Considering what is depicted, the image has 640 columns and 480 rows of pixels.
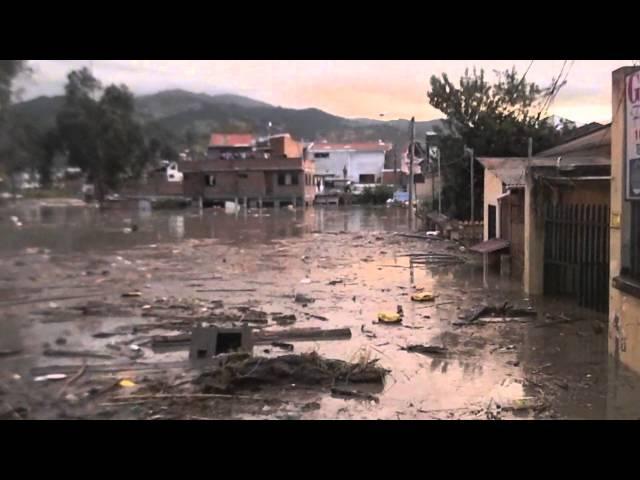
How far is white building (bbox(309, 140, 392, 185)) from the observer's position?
8931 centimetres

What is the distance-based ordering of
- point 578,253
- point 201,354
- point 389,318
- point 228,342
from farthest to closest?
point 578,253 → point 389,318 → point 228,342 → point 201,354

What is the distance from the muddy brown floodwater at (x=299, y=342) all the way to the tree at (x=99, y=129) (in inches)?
90.8

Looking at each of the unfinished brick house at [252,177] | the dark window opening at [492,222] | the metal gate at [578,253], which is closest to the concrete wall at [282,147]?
the unfinished brick house at [252,177]

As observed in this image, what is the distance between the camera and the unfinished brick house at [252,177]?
229 feet

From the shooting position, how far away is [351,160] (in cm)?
9112

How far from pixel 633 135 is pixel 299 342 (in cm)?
571

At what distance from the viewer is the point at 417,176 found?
208 feet

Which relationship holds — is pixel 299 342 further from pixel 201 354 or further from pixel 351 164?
pixel 351 164

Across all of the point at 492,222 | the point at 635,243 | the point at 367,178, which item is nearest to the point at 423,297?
the point at 635,243

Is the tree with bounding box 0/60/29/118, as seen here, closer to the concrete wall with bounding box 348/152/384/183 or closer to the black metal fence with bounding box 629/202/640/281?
the black metal fence with bounding box 629/202/640/281

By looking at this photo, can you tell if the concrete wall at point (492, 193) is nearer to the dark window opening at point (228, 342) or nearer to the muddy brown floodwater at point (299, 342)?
the muddy brown floodwater at point (299, 342)

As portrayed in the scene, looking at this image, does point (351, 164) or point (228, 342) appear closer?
point (228, 342)

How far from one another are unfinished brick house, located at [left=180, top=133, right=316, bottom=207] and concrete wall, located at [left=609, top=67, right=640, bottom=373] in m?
61.6

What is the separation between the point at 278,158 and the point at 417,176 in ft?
49.7
